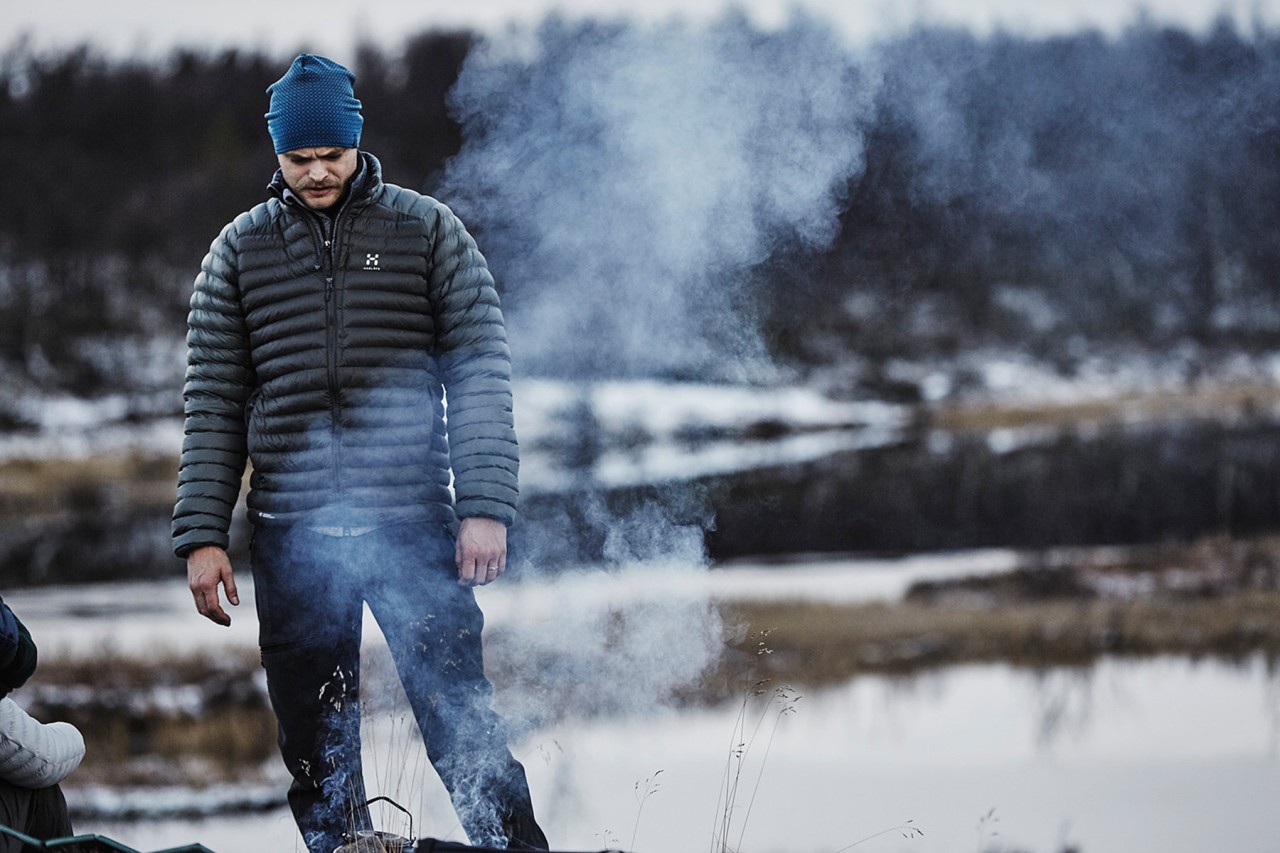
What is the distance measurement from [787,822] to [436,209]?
3.10 metres

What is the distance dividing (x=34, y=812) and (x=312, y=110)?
1558 millimetres

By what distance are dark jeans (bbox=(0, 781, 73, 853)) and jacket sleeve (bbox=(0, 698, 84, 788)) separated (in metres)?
0.02

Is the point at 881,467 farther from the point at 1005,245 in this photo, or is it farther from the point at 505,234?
the point at 505,234

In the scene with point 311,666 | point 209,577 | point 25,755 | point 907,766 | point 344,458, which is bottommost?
point 907,766

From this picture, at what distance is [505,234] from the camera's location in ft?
20.1

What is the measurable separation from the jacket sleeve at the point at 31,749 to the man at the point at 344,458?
410mm

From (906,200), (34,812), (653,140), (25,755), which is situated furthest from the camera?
(906,200)

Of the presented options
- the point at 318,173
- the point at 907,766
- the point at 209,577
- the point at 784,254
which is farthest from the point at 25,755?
the point at 784,254

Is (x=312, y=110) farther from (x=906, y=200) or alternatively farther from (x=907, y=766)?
(x=906, y=200)

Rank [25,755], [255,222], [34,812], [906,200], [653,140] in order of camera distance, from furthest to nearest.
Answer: [906,200] → [653,140] → [255,222] → [34,812] → [25,755]

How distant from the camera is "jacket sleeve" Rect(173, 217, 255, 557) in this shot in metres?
2.91

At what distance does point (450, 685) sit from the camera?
289 centimetres

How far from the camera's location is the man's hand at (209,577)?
2.83 meters

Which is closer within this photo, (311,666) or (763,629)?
(311,666)
